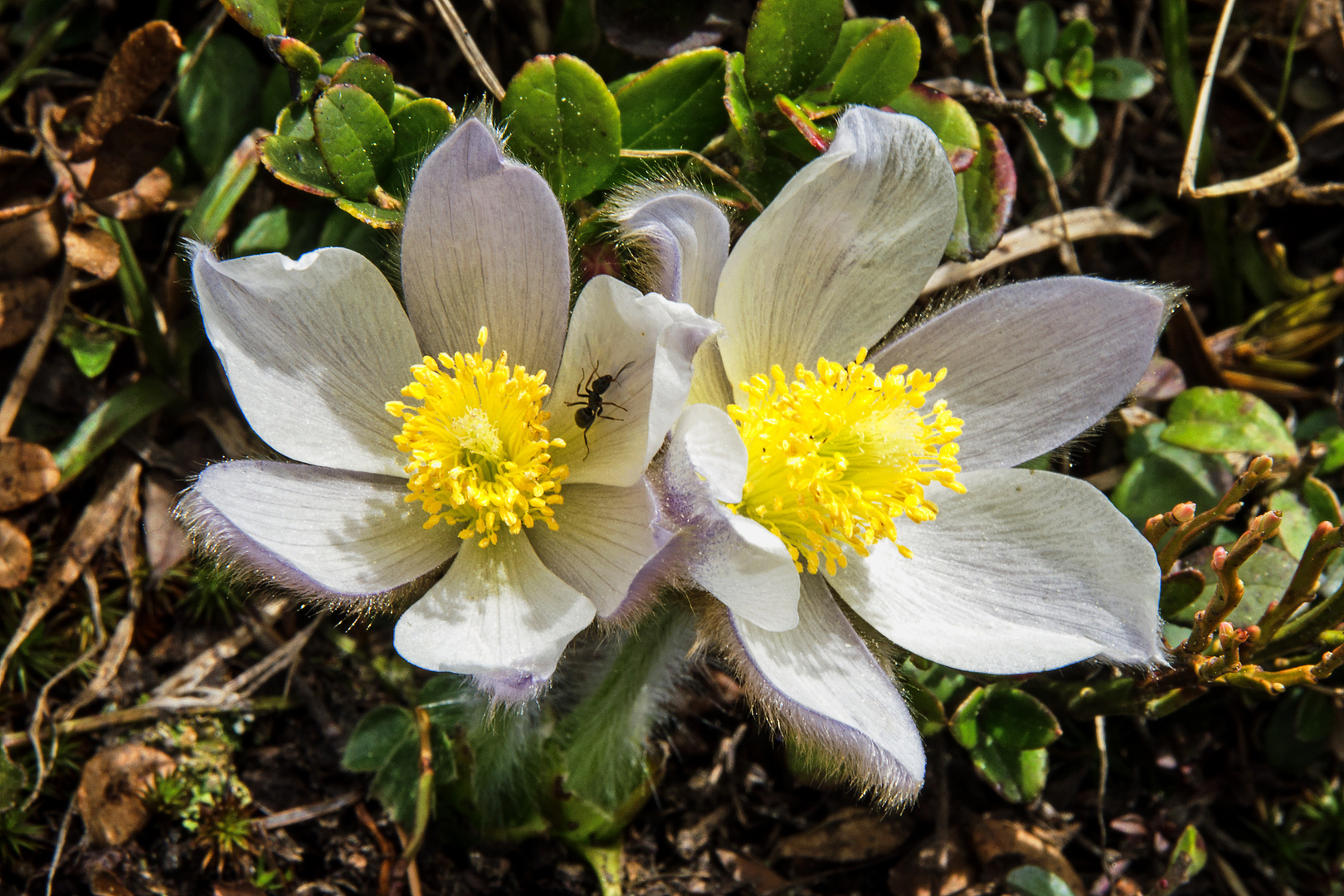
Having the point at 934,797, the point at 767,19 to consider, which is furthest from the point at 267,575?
the point at 934,797

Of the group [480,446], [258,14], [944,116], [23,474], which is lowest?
[23,474]

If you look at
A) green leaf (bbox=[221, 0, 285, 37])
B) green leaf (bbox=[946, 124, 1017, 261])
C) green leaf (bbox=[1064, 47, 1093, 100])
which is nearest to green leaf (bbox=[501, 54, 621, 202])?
green leaf (bbox=[221, 0, 285, 37])

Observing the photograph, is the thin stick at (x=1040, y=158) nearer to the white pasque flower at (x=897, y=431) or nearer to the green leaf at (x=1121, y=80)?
the green leaf at (x=1121, y=80)

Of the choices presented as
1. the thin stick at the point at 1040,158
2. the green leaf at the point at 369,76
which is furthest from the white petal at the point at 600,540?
the thin stick at the point at 1040,158

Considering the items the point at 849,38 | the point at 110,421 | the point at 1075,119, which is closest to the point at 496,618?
the point at 110,421

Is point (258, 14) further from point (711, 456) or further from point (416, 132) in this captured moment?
point (711, 456)
